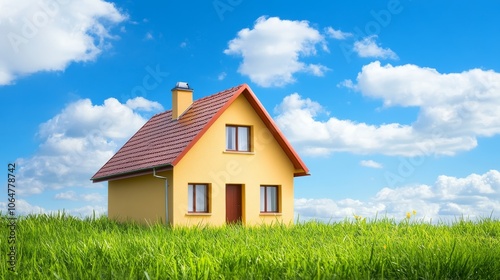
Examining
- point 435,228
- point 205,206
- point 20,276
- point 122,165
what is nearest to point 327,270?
point 20,276

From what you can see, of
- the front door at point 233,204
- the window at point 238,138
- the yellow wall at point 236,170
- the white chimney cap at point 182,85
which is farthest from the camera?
the white chimney cap at point 182,85

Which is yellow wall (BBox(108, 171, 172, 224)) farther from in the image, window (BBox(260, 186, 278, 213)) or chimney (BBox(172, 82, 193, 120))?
window (BBox(260, 186, 278, 213))

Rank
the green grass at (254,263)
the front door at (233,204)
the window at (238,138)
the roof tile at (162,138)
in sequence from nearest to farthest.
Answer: the green grass at (254,263) < the roof tile at (162,138) < the front door at (233,204) < the window at (238,138)

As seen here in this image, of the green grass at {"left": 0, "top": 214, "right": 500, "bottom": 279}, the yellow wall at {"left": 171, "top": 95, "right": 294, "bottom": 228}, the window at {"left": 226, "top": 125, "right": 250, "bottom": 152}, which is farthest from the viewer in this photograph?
the window at {"left": 226, "top": 125, "right": 250, "bottom": 152}

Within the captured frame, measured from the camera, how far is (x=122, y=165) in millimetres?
26406

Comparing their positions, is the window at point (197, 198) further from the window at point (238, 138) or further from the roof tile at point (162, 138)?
the window at point (238, 138)

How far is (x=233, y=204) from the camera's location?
23.7m

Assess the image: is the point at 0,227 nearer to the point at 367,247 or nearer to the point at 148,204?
the point at 148,204

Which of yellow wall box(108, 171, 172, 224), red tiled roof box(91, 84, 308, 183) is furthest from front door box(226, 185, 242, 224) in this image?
red tiled roof box(91, 84, 308, 183)

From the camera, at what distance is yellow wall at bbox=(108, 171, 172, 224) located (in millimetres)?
23192

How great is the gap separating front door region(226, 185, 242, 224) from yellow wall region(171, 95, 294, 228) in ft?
0.91

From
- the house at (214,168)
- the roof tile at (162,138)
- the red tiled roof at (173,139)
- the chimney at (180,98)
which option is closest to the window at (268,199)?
the house at (214,168)

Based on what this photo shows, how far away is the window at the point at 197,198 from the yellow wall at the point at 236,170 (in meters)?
0.29

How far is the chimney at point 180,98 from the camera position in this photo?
26.0 meters
